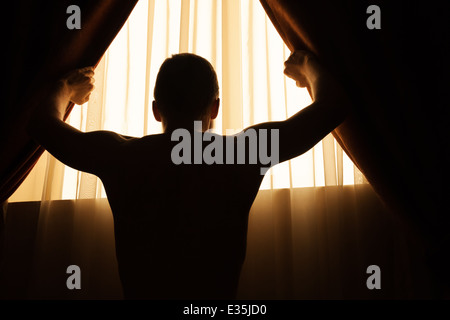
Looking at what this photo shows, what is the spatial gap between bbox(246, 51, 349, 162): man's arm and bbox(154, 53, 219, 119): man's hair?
0.54 ft

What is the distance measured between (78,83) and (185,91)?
0.51 m

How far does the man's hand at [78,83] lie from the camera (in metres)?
1.32

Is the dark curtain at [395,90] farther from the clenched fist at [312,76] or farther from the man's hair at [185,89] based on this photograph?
the man's hair at [185,89]

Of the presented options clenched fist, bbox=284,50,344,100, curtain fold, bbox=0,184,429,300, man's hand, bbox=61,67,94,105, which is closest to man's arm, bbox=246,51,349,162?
clenched fist, bbox=284,50,344,100

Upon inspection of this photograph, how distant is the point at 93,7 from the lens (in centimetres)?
140

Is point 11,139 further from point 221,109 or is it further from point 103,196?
point 221,109

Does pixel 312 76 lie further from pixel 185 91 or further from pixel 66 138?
pixel 66 138

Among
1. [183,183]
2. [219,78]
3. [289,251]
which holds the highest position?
[219,78]

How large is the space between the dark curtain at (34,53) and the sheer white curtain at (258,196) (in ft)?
0.62

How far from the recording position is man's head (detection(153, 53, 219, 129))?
40.3 inches

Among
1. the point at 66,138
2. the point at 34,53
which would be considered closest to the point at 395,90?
the point at 66,138

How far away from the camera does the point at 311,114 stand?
1044 millimetres

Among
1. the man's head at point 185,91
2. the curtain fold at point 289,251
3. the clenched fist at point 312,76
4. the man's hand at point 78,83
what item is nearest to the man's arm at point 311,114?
the clenched fist at point 312,76

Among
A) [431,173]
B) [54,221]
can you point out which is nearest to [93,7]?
[54,221]
